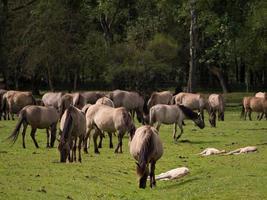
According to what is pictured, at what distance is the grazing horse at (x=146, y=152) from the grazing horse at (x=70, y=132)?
3.67 m

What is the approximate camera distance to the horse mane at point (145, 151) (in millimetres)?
16641

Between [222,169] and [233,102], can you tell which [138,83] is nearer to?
[233,102]

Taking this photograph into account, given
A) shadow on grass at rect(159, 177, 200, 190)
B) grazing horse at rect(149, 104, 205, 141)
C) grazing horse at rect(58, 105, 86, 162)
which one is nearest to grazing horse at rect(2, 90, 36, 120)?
grazing horse at rect(149, 104, 205, 141)

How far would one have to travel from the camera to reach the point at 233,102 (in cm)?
6031

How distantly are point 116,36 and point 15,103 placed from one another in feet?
119

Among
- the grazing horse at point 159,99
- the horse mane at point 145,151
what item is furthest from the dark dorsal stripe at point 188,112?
the horse mane at point 145,151

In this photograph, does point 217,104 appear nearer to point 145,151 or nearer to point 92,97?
point 92,97

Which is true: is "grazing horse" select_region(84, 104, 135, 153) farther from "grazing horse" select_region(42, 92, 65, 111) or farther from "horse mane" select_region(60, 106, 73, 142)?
"grazing horse" select_region(42, 92, 65, 111)

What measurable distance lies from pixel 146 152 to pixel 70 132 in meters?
4.94

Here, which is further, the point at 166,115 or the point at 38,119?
the point at 166,115

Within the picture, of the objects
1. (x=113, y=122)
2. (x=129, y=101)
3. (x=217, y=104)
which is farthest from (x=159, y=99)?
(x=113, y=122)

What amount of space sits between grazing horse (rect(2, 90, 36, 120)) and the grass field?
41.2ft

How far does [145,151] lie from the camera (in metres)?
16.8

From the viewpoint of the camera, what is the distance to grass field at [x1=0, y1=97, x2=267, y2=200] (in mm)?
15211
